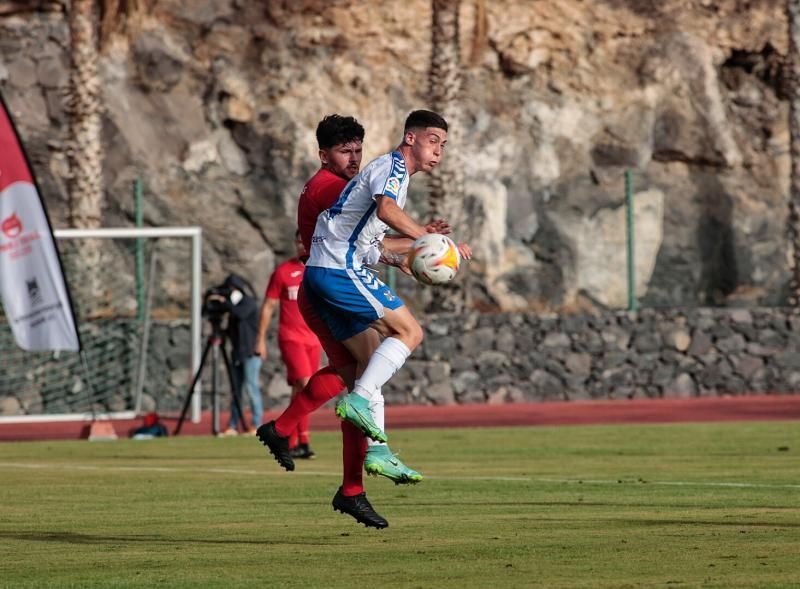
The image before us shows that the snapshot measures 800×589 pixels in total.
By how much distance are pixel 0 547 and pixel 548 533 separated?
2.93 meters

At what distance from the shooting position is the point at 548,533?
9844 millimetres

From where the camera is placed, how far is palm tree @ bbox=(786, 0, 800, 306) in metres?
33.8

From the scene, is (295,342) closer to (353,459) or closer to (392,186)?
(353,459)

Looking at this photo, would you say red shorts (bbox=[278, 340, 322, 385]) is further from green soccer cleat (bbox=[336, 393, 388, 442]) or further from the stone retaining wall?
the stone retaining wall

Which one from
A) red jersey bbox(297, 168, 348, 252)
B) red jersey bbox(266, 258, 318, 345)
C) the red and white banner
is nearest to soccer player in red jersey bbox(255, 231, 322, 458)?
red jersey bbox(266, 258, 318, 345)

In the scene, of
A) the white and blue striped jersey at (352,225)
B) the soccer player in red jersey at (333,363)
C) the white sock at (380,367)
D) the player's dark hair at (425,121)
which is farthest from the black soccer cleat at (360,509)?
the player's dark hair at (425,121)

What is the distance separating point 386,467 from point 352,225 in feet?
4.64

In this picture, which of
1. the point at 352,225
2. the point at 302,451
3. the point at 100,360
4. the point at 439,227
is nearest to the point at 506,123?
the point at 100,360

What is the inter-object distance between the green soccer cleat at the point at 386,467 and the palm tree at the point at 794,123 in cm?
2464

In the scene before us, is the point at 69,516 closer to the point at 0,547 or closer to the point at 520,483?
the point at 0,547

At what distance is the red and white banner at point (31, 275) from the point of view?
20.5 metres

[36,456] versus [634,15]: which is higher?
[634,15]

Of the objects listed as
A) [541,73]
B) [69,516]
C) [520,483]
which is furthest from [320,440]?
[541,73]

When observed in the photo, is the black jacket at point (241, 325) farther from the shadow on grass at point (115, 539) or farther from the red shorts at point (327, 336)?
the shadow on grass at point (115, 539)
